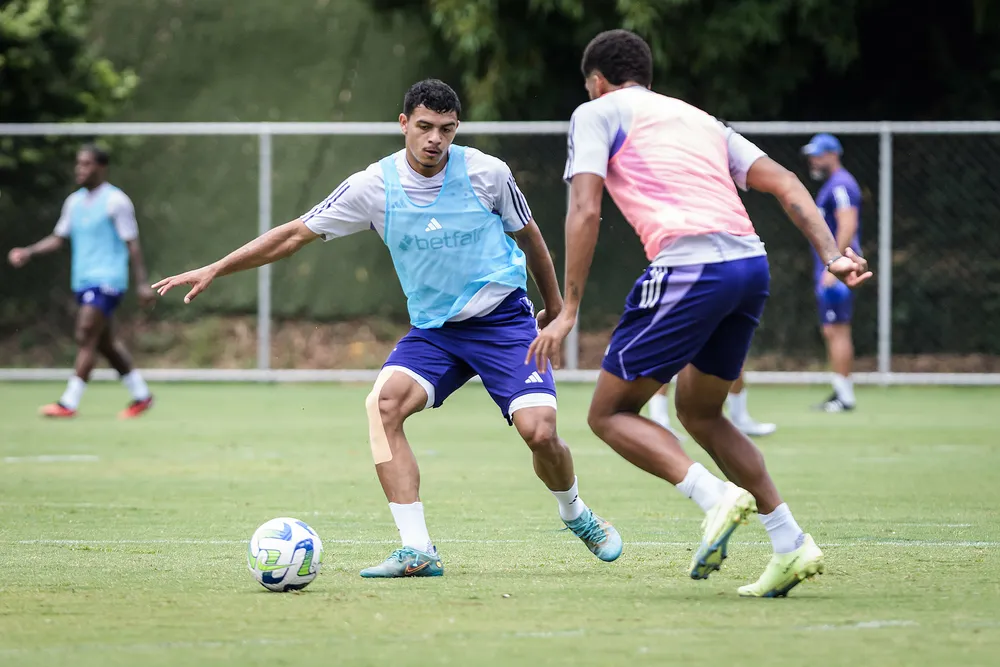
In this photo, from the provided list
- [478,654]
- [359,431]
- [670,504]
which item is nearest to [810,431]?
[359,431]

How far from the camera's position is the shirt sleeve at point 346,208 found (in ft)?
22.2

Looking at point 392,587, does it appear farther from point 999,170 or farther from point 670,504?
point 999,170

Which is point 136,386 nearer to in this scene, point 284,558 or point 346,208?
point 346,208

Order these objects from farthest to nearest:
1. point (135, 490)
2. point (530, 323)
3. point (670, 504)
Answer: point (135, 490) → point (670, 504) → point (530, 323)

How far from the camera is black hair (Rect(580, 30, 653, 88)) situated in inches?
240

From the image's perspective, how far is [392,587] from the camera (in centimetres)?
611

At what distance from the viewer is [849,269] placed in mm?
5816

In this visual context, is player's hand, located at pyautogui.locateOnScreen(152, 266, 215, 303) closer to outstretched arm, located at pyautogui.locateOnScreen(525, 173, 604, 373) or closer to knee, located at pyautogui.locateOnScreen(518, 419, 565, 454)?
knee, located at pyautogui.locateOnScreen(518, 419, 565, 454)

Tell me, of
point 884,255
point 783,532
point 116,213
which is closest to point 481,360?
point 783,532

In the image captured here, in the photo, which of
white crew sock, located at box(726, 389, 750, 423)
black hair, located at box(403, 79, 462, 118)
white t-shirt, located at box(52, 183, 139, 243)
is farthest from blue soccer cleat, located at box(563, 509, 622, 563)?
white t-shirt, located at box(52, 183, 139, 243)

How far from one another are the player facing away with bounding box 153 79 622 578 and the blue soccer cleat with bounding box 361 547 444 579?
236 mm

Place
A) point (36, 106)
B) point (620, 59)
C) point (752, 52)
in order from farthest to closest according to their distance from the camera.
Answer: point (36, 106) < point (752, 52) < point (620, 59)

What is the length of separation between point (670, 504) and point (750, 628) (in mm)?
3819

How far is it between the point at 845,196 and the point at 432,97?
8602 mm
